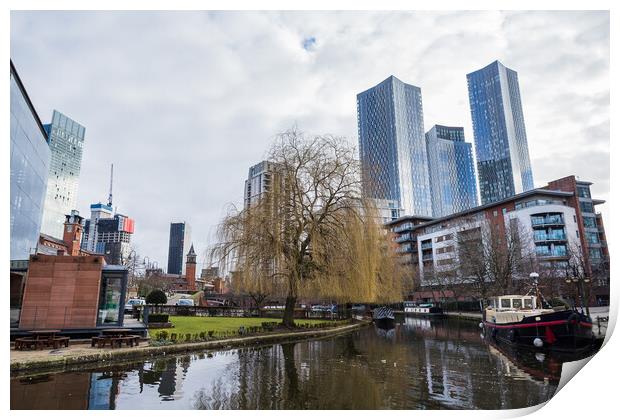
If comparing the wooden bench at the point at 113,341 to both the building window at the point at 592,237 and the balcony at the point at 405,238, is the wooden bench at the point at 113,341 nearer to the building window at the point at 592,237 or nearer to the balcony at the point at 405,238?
the building window at the point at 592,237

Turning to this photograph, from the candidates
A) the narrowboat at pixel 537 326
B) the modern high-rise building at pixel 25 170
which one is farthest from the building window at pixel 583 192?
the modern high-rise building at pixel 25 170

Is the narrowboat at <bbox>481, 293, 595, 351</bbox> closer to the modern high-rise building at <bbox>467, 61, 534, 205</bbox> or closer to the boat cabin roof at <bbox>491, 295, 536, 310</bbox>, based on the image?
the boat cabin roof at <bbox>491, 295, 536, 310</bbox>

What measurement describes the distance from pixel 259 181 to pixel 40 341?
14.5 m

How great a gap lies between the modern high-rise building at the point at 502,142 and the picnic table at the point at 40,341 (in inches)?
7643

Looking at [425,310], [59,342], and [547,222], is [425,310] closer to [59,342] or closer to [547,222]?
[547,222]

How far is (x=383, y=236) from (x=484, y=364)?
10659 millimetres

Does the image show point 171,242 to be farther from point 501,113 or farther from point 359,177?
point 501,113

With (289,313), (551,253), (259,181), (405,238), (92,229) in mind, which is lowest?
(289,313)

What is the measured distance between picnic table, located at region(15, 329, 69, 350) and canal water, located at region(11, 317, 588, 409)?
2751mm

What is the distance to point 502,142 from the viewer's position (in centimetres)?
18950

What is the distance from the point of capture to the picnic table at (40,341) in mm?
12898

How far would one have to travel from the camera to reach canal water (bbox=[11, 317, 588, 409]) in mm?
8781

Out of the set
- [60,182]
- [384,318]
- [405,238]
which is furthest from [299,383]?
[60,182]
